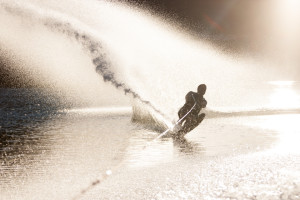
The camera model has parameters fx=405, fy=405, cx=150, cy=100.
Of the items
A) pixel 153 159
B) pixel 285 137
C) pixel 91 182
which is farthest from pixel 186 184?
pixel 285 137

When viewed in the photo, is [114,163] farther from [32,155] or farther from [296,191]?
[296,191]

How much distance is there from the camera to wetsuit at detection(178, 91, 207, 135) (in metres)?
13.7

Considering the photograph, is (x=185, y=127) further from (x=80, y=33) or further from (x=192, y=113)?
(x=80, y=33)

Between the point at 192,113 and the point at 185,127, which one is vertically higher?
the point at 192,113

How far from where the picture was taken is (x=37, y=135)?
49.3 ft

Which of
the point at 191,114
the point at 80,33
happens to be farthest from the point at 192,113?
the point at 80,33

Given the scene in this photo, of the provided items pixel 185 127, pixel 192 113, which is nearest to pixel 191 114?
pixel 192 113

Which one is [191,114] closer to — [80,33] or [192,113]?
[192,113]

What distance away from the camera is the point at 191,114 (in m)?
13.7

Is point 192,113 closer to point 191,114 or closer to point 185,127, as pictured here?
point 191,114

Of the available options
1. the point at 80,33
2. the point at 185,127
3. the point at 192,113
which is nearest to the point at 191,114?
the point at 192,113

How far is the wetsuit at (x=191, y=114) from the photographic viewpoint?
1366 cm

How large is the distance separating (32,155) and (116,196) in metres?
4.89

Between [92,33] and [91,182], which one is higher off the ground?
[92,33]
